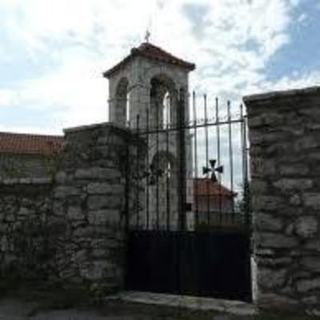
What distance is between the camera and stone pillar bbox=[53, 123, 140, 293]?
7750 millimetres

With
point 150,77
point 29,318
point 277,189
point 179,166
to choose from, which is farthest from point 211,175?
point 150,77

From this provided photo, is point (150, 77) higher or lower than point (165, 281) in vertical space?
higher

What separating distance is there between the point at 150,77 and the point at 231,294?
40.0ft

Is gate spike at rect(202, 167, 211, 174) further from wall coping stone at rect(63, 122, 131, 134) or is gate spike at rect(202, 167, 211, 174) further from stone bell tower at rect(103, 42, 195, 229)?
stone bell tower at rect(103, 42, 195, 229)

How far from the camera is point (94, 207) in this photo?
7.86 meters

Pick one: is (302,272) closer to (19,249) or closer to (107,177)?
(107,177)

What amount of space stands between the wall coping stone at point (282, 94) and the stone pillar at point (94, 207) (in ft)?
6.67

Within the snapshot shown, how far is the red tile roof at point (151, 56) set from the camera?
63.3 ft

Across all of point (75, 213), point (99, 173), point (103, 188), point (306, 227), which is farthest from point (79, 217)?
point (306, 227)

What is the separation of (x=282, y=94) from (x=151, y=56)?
13.0 m

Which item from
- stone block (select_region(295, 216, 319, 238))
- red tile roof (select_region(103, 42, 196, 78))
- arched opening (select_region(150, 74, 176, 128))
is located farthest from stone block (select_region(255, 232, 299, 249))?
red tile roof (select_region(103, 42, 196, 78))

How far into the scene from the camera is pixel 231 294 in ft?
23.3

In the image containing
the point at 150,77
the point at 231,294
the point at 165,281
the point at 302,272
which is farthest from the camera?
the point at 150,77

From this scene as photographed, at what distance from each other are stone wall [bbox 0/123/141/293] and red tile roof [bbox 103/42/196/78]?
1123 centimetres
